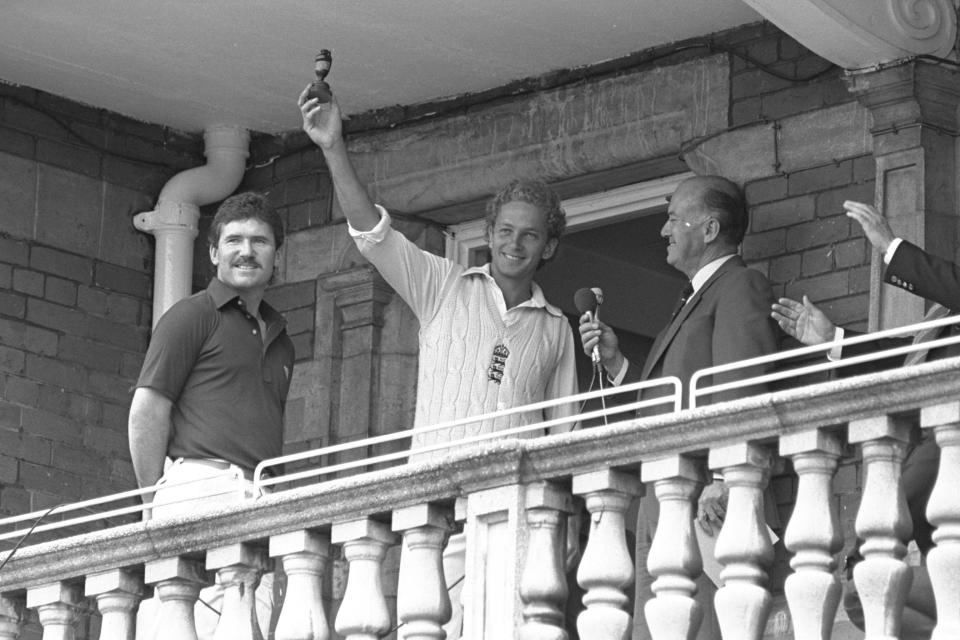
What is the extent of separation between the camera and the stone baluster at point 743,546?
582 cm

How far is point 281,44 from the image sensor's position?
957cm

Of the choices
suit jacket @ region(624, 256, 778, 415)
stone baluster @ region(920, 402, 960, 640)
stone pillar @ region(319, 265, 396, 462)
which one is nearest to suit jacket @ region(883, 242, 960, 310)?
suit jacket @ region(624, 256, 778, 415)

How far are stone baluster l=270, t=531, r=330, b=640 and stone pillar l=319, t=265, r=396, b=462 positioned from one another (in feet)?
10.4

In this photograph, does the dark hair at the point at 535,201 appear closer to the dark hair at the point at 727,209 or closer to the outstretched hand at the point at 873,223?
the dark hair at the point at 727,209

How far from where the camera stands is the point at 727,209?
7.58m

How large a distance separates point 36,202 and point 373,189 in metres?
1.37

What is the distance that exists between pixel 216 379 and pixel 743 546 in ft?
6.86

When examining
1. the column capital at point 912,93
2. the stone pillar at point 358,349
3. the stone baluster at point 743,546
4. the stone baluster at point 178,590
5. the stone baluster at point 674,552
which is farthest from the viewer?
the stone pillar at point 358,349

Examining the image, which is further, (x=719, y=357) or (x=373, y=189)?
(x=373, y=189)

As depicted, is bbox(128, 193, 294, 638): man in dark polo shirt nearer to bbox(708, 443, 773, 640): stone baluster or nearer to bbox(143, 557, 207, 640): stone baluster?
bbox(143, 557, 207, 640): stone baluster

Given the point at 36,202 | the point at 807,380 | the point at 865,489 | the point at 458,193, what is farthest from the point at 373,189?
the point at 865,489

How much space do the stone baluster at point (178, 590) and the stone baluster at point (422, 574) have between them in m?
0.70

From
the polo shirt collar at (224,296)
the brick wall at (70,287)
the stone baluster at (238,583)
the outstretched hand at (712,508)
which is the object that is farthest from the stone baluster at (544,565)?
the brick wall at (70,287)

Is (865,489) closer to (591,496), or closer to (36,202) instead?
(591,496)
